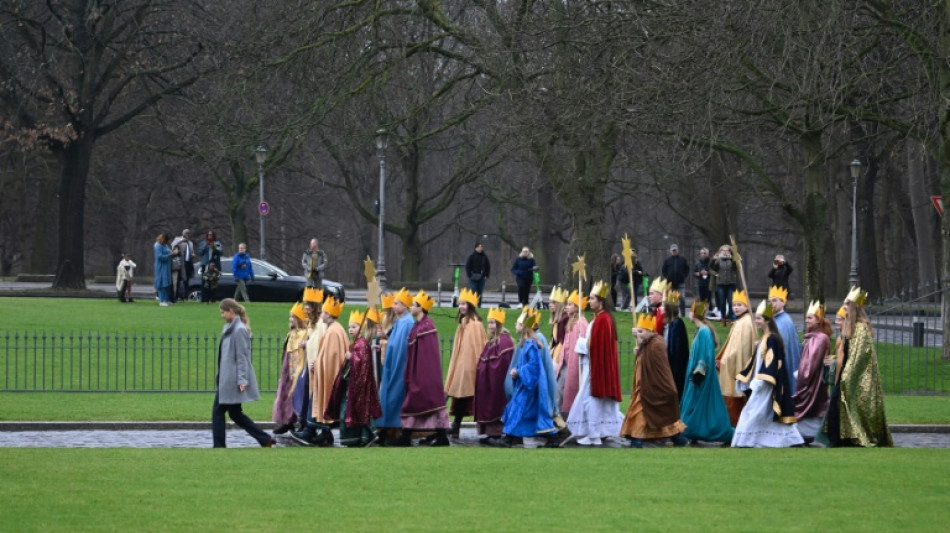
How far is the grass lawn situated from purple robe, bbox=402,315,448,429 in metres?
1.65

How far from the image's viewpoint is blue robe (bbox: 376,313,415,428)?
57.0 feet

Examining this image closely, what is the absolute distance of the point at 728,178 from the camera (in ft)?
134

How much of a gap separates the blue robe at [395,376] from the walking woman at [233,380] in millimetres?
1572

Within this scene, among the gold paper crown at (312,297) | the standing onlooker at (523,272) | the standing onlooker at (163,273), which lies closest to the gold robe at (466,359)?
the gold paper crown at (312,297)

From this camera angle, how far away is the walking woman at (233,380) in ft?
52.8

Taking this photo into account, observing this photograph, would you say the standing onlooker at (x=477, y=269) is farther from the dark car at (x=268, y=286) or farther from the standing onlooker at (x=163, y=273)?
the standing onlooker at (x=163, y=273)

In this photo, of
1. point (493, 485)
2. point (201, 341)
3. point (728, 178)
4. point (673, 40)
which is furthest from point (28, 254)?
point (493, 485)

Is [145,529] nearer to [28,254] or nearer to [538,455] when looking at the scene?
[538,455]

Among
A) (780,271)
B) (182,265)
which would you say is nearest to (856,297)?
(780,271)

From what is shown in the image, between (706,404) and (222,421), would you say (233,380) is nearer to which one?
(222,421)

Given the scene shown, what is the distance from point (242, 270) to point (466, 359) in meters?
19.0

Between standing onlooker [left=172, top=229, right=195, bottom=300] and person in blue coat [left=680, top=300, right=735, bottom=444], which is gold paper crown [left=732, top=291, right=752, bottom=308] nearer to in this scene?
person in blue coat [left=680, top=300, right=735, bottom=444]

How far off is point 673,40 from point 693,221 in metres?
23.0

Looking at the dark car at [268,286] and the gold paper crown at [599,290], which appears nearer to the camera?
the gold paper crown at [599,290]
